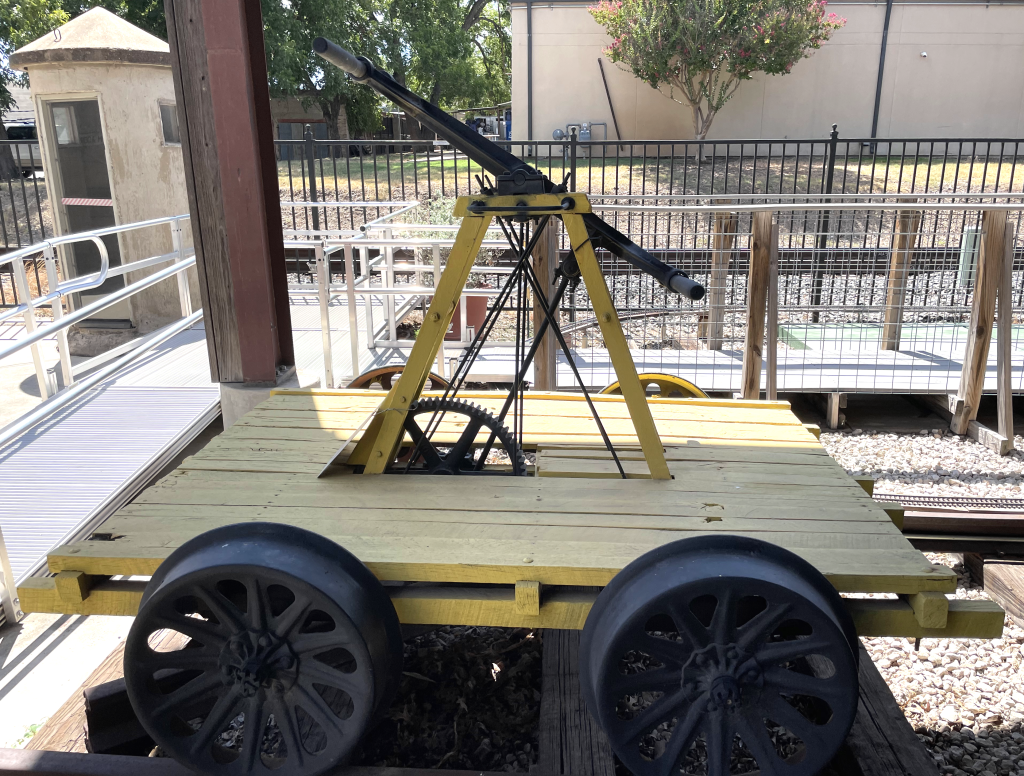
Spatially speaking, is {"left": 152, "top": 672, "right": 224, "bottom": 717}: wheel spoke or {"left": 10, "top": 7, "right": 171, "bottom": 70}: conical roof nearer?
{"left": 152, "top": 672, "right": 224, "bottom": 717}: wheel spoke

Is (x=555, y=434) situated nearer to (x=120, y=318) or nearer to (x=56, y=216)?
(x=120, y=318)

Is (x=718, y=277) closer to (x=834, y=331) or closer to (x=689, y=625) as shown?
(x=834, y=331)

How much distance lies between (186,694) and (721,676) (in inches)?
61.1

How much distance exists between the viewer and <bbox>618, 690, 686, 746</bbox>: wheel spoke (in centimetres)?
220

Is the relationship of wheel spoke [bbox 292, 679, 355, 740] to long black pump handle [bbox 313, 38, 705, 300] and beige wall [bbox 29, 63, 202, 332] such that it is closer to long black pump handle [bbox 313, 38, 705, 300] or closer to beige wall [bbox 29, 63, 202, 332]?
long black pump handle [bbox 313, 38, 705, 300]

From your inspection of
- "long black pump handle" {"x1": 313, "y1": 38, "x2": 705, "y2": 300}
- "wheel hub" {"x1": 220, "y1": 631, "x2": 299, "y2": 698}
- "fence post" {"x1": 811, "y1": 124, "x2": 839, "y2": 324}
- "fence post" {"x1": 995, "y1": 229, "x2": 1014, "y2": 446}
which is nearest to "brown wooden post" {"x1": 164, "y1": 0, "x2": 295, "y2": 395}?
"long black pump handle" {"x1": 313, "y1": 38, "x2": 705, "y2": 300}

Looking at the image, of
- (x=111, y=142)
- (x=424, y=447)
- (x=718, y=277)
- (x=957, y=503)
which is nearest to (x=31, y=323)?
(x=111, y=142)

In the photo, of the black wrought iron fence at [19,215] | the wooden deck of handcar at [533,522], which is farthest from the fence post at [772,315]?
the black wrought iron fence at [19,215]

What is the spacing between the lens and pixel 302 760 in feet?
7.55

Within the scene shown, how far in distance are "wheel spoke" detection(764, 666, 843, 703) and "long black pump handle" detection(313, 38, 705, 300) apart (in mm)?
1300

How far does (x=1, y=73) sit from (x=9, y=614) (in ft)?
78.1

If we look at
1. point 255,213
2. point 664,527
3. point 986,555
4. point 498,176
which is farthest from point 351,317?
point 986,555

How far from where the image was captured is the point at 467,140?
10.1ft

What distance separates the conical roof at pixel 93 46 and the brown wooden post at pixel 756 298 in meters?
5.79
